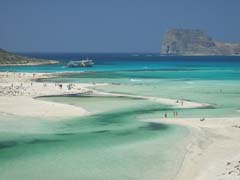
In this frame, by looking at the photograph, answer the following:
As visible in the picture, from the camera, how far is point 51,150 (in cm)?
2856

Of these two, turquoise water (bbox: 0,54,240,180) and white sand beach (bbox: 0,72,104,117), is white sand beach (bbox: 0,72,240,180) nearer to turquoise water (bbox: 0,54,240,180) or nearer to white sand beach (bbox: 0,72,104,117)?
white sand beach (bbox: 0,72,104,117)

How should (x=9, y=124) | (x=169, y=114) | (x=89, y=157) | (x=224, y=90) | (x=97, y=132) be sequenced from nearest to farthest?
(x=89, y=157) → (x=97, y=132) → (x=9, y=124) → (x=169, y=114) → (x=224, y=90)

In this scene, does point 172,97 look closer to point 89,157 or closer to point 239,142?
point 239,142

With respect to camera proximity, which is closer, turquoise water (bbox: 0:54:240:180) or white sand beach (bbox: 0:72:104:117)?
turquoise water (bbox: 0:54:240:180)

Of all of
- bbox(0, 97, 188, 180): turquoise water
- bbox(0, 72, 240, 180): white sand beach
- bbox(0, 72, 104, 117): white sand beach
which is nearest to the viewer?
bbox(0, 97, 188, 180): turquoise water

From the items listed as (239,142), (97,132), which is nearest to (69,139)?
(97,132)

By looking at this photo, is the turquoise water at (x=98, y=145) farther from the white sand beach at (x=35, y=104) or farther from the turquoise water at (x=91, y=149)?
the white sand beach at (x=35, y=104)

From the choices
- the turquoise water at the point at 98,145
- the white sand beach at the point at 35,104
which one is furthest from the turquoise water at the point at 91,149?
the white sand beach at the point at 35,104

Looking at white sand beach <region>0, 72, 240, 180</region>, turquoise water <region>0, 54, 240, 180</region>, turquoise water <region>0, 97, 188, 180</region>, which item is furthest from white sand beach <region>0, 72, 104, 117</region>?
turquoise water <region>0, 97, 188, 180</region>

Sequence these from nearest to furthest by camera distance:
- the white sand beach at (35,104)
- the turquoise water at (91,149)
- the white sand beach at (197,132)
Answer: the turquoise water at (91,149)
the white sand beach at (197,132)
the white sand beach at (35,104)

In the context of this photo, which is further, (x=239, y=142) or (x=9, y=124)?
(x=9, y=124)

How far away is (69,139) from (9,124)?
322 inches

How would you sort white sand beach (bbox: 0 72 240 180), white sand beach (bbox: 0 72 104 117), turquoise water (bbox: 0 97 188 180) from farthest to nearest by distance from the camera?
white sand beach (bbox: 0 72 104 117)
white sand beach (bbox: 0 72 240 180)
turquoise water (bbox: 0 97 188 180)

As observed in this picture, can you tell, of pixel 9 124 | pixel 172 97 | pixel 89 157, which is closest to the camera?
pixel 89 157
